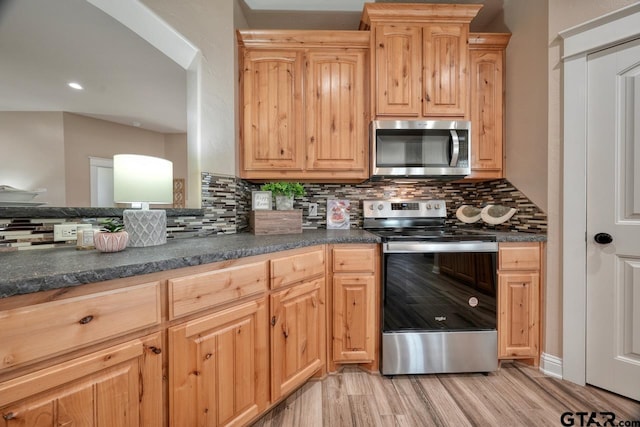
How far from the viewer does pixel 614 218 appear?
4.88 ft

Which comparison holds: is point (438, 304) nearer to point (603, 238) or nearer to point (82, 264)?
point (603, 238)

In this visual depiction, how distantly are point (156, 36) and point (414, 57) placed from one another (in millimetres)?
1758

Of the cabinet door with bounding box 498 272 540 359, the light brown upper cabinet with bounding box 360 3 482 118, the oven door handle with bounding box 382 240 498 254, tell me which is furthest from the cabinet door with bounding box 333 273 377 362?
the light brown upper cabinet with bounding box 360 3 482 118

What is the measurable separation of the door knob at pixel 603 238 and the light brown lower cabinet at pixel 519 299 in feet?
0.86

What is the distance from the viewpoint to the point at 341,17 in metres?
2.12

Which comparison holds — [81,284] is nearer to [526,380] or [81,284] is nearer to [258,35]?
[258,35]

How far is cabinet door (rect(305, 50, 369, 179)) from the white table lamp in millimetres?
1012

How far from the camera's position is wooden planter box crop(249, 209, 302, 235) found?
5.82ft

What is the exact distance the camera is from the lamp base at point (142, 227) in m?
1.22

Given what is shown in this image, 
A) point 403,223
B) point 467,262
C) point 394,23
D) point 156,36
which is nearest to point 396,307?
point 467,262

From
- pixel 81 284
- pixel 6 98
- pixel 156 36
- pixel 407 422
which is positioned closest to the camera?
pixel 81 284

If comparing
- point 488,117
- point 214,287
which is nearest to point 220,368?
point 214,287

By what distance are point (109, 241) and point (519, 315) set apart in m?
2.37

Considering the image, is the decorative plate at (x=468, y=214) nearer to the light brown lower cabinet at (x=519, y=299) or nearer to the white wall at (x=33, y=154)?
the light brown lower cabinet at (x=519, y=299)
